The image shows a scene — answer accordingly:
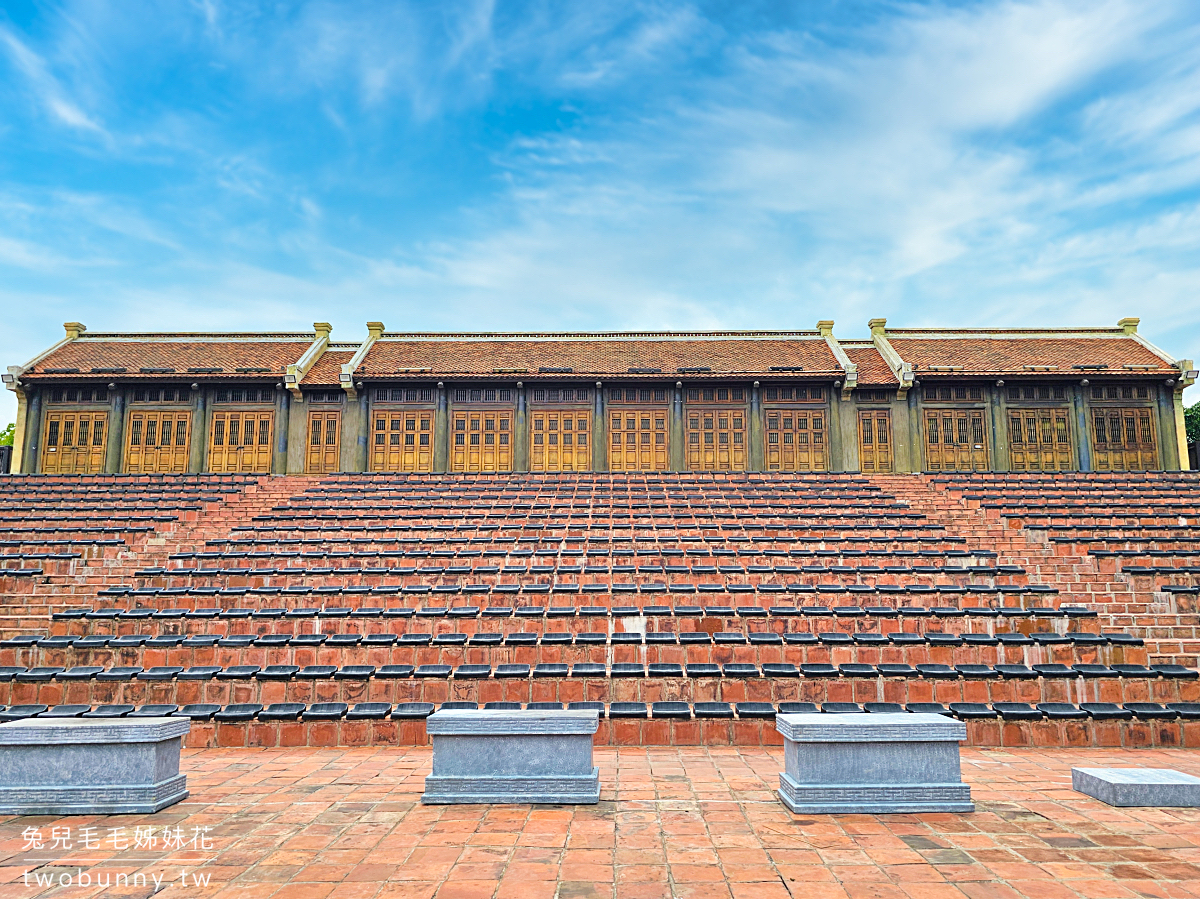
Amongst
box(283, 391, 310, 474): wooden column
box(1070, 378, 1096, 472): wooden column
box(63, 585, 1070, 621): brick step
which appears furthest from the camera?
box(283, 391, 310, 474): wooden column

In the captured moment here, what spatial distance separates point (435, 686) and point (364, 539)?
5304mm

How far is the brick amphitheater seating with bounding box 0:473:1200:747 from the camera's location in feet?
26.1

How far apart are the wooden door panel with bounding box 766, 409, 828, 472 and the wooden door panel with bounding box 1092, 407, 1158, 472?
26.1ft

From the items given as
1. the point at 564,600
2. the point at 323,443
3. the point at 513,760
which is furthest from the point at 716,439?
the point at 513,760

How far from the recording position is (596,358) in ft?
74.6

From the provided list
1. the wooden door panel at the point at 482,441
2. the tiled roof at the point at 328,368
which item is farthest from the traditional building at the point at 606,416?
the tiled roof at the point at 328,368

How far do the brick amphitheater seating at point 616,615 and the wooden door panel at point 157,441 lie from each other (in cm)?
546

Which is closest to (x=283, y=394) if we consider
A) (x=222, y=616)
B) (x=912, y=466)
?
(x=222, y=616)

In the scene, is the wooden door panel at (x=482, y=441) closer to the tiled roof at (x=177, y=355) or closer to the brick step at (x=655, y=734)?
the tiled roof at (x=177, y=355)

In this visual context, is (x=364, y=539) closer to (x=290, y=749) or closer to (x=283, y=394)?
(x=290, y=749)

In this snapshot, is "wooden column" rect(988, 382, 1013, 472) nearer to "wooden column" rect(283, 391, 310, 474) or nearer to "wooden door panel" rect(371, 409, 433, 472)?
"wooden door panel" rect(371, 409, 433, 472)

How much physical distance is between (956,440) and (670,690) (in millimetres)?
16540

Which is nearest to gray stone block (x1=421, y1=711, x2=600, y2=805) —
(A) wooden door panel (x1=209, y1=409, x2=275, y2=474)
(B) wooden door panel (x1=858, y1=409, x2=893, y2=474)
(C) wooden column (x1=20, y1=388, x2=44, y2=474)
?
(B) wooden door panel (x1=858, y1=409, x2=893, y2=474)

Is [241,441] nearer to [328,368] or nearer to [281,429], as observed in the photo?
[281,429]
